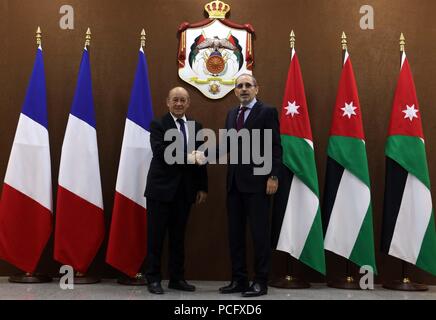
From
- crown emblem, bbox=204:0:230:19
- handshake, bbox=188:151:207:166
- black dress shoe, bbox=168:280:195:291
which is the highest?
crown emblem, bbox=204:0:230:19

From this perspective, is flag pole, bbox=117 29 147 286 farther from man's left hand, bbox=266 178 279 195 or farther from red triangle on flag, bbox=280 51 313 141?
red triangle on flag, bbox=280 51 313 141

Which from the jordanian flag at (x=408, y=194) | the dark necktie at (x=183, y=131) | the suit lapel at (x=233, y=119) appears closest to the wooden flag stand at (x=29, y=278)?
the dark necktie at (x=183, y=131)

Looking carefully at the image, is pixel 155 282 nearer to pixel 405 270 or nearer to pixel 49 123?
pixel 49 123

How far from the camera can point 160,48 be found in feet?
13.9

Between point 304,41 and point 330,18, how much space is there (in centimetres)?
30

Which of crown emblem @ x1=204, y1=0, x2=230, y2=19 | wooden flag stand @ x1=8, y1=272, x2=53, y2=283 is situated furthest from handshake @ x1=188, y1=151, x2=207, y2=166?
wooden flag stand @ x1=8, y1=272, x2=53, y2=283

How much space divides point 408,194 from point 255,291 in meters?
1.43

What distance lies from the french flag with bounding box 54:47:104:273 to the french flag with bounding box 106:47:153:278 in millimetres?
160

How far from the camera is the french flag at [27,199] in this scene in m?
3.81

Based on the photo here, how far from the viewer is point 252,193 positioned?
3.42m

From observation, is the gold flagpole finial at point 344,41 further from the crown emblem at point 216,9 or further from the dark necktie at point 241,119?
the dark necktie at point 241,119

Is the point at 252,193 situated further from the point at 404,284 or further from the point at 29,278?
the point at 29,278

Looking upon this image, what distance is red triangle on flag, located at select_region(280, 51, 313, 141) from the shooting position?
392 centimetres

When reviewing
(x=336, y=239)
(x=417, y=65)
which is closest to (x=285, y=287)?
(x=336, y=239)
